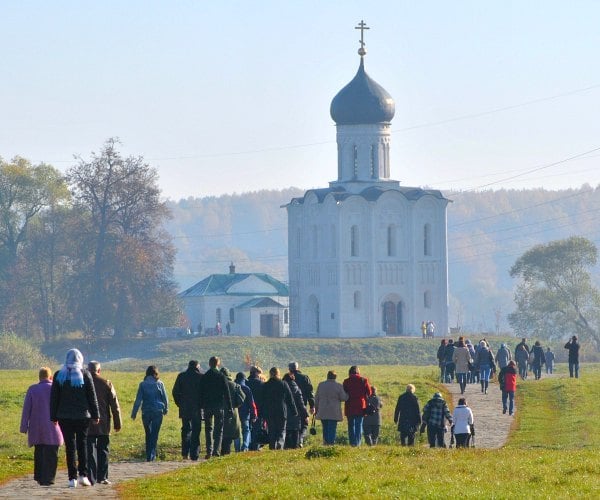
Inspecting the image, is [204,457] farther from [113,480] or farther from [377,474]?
[377,474]

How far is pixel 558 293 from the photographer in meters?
97.2

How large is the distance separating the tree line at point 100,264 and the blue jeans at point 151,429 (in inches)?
2475

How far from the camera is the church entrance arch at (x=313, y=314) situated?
96.0 m

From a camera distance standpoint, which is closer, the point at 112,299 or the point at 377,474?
the point at 377,474

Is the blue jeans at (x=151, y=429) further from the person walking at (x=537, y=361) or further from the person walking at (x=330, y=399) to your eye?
the person walking at (x=537, y=361)

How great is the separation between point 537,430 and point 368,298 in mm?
57214

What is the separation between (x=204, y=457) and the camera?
29.4 meters

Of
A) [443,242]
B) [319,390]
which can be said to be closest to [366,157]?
[443,242]

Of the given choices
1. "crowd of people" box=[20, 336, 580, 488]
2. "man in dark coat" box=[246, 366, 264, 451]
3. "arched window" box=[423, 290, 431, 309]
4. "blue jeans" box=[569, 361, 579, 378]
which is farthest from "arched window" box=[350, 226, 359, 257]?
"man in dark coat" box=[246, 366, 264, 451]

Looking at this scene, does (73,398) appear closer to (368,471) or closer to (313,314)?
(368,471)

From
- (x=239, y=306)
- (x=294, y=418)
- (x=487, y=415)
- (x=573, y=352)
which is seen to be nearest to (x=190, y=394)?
(x=294, y=418)

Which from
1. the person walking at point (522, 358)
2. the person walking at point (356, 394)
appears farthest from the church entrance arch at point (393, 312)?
the person walking at point (356, 394)

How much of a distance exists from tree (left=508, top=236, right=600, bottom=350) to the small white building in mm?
13306

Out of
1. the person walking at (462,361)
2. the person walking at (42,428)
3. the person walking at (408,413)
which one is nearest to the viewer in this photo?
the person walking at (42,428)
